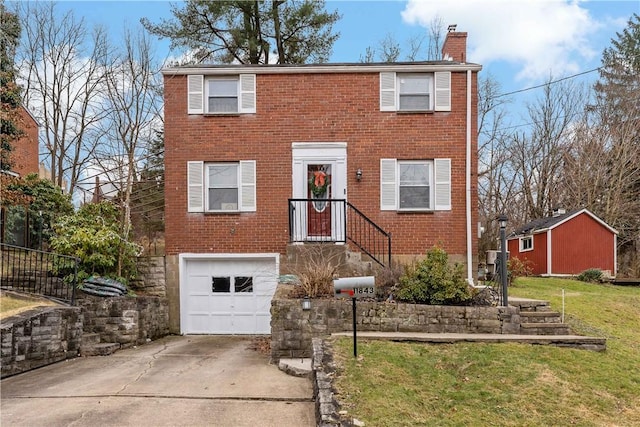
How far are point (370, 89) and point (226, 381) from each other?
8036 millimetres

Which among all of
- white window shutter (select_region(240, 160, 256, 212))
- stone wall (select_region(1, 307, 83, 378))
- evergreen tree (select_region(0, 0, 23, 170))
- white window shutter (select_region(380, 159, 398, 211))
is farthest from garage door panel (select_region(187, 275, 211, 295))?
evergreen tree (select_region(0, 0, 23, 170))

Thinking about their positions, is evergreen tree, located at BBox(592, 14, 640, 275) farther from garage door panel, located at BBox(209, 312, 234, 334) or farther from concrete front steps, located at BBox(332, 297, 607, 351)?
garage door panel, located at BBox(209, 312, 234, 334)

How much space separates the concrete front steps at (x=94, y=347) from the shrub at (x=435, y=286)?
18.5 ft

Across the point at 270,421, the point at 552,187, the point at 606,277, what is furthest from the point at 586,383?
the point at 552,187

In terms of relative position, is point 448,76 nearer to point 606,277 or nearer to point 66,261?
point 66,261

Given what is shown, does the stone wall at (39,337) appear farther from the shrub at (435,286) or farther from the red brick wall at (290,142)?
the shrub at (435,286)

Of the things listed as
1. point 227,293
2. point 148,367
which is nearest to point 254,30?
point 227,293

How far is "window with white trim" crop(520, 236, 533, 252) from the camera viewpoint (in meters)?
23.4

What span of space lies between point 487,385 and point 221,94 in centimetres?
947

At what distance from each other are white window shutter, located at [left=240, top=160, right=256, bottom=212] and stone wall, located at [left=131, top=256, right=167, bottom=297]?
2.55 m

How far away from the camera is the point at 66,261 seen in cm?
1024

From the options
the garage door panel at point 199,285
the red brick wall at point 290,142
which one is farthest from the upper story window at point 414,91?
the garage door panel at point 199,285

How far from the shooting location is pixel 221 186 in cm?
1248

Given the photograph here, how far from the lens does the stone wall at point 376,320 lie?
8383mm
